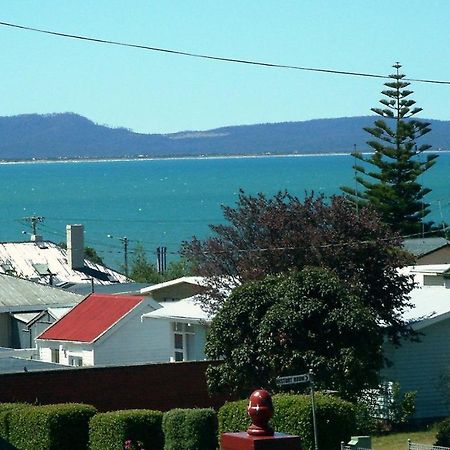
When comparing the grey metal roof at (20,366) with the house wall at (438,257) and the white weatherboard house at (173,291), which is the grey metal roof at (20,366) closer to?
the white weatherboard house at (173,291)

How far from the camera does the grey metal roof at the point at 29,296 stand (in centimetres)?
4356

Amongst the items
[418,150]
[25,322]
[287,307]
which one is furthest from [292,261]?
[418,150]

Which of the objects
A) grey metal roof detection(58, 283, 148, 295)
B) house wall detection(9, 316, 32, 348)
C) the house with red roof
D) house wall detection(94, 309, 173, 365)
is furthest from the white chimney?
house wall detection(94, 309, 173, 365)

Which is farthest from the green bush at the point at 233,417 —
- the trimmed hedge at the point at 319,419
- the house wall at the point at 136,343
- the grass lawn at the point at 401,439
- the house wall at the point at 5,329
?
the house wall at the point at 5,329

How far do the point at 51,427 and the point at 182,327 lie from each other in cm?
1276

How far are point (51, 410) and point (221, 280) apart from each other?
10.3 meters

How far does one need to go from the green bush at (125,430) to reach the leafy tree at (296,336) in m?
4.20

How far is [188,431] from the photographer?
68.2 feet

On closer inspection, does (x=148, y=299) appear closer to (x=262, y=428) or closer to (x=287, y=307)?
(x=287, y=307)

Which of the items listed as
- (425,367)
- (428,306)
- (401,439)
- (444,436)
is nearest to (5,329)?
(428,306)

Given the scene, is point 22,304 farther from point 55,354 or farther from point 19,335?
point 55,354

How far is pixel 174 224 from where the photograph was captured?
172250 mm

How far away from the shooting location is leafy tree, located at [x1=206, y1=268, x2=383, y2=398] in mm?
24391

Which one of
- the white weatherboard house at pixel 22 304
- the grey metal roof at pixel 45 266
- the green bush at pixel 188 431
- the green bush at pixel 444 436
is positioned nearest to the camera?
the green bush at pixel 188 431
